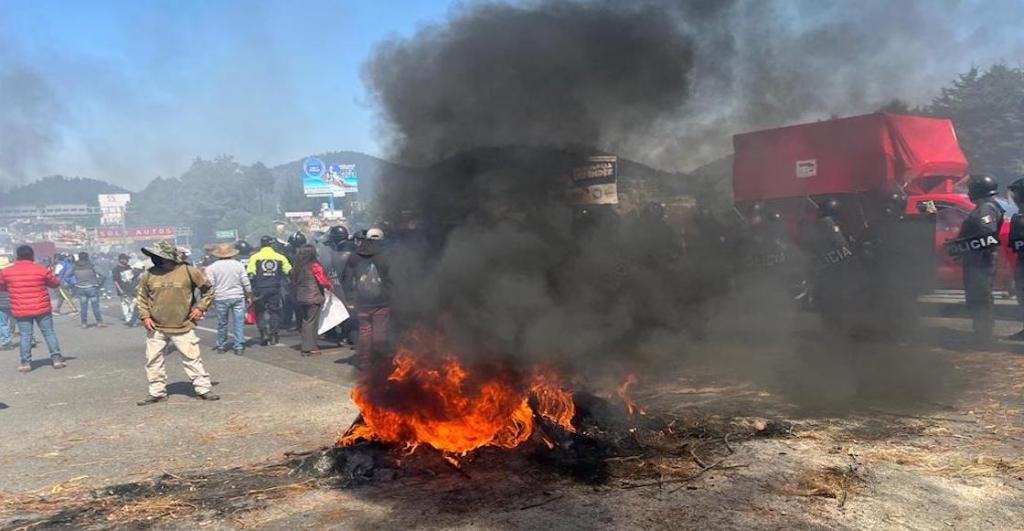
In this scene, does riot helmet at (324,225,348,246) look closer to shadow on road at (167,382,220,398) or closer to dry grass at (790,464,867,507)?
shadow on road at (167,382,220,398)

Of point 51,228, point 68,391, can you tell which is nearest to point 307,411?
point 68,391

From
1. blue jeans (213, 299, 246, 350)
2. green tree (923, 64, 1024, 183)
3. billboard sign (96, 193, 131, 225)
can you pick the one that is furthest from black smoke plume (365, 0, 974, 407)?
billboard sign (96, 193, 131, 225)

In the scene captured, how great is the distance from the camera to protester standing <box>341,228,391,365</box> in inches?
303

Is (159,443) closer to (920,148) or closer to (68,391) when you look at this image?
(68,391)

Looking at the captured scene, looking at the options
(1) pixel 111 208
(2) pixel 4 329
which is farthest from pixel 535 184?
(1) pixel 111 208

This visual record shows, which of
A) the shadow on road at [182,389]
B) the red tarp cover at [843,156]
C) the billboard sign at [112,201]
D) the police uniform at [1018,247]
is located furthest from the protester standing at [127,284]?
the billboard sign at [112,201]

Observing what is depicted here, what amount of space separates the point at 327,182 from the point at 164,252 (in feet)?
123

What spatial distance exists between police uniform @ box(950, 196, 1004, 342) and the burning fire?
5768 millimetres

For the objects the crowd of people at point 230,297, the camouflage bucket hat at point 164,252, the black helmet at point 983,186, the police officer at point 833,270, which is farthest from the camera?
the police officer at point 833,270

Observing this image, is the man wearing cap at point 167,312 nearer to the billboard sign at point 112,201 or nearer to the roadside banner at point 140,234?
the roadside banner at point 140,234

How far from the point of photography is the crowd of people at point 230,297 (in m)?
7.19

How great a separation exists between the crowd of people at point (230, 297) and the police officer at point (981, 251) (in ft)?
22.4

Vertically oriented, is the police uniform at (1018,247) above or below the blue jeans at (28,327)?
above

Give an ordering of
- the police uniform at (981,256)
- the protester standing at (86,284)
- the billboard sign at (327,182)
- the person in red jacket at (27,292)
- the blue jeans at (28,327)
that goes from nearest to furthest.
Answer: the police uniform at (981,256) < the person in red jacket at (27,292) < the blue jeans at (28,327) < the protester standing at (86,284) < the billboard sign at (327,182)
